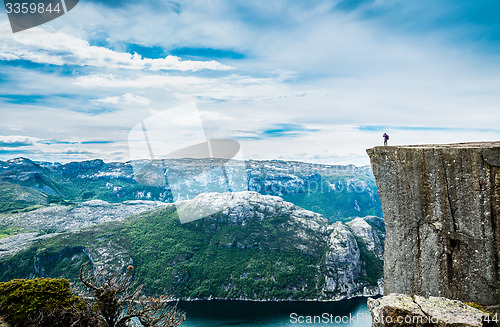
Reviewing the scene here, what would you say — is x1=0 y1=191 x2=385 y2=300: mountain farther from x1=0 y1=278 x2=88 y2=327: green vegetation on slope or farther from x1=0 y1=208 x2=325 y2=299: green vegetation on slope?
x1=0 y1=278 x2=88 y2=327: green vegetation on slope

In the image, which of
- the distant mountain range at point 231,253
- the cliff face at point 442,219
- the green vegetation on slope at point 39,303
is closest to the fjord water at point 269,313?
the distant mountain range at point 231,253

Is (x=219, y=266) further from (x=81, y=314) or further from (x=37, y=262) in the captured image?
(x=81, y=314)

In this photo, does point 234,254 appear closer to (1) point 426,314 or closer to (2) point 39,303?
(2) point 39,303

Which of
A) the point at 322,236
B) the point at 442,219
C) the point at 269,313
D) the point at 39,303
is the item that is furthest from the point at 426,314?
the point at 322,236

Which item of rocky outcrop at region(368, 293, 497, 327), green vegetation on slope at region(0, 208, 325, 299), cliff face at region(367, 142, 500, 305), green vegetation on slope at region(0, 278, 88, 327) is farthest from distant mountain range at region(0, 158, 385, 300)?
rocky outcrop at region(368, 293, 497, 327)

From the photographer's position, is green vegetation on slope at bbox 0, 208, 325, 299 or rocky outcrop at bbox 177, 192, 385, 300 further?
green vegetation on slope at bbox 0, 208, 325, 299

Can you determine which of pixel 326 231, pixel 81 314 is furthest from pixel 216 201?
pixel 81 314

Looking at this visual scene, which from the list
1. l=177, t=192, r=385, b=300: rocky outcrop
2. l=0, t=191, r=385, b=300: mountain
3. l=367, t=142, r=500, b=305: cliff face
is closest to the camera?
l=367, t=142, r=500, b=305: cliff face
